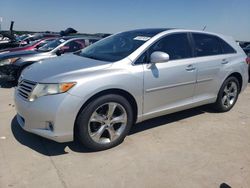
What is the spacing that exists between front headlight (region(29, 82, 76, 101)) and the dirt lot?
2.54ft

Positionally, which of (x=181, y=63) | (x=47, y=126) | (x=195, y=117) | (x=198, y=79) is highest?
(x=181, y=63)

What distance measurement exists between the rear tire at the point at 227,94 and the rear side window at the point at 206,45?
0.64 meters

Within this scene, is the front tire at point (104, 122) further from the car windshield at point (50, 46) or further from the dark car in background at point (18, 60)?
the car windshield at point (50, 46)

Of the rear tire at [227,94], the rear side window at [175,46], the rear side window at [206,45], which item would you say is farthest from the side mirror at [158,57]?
the rear tire at [227,94]

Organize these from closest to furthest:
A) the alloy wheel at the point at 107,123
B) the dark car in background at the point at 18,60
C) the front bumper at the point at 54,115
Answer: the front bumper at the point at 54,115 < the alloy wheel at the point at 107,123 < the dark car in background at the point at 18,60

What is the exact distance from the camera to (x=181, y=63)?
13.2 feet

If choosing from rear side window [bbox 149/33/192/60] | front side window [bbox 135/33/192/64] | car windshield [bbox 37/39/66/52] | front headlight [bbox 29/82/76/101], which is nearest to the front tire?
front headlight [bbox 29/82/76/101]

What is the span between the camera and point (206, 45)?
464cm

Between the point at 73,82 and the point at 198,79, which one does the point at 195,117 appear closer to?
the point at 198,79

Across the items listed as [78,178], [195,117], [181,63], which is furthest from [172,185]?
[195,117]

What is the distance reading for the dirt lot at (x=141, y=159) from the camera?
2.79 m

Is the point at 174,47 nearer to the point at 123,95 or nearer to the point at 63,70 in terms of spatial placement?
the point at 123,95

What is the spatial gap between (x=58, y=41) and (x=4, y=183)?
6403mm

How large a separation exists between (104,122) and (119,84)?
539 mm
